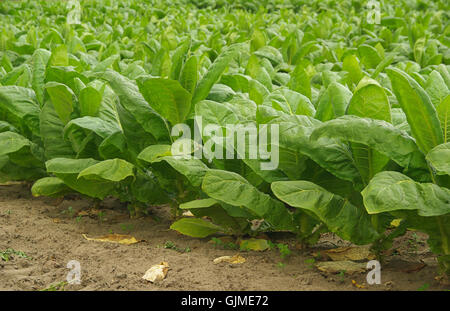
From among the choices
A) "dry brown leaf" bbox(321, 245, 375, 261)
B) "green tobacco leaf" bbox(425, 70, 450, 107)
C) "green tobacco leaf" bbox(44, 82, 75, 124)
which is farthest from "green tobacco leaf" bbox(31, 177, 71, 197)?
"green tobacco leaf" bbox(425, 70, 450, 107)

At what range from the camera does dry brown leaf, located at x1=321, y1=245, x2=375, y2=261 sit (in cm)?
281

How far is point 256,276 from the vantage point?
2.60m

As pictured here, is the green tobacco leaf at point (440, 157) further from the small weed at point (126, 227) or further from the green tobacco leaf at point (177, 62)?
the small weed at point (126, 227)

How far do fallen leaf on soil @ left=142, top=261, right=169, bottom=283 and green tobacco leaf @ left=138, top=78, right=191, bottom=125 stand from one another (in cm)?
84

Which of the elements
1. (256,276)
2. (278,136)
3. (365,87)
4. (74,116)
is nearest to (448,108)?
(365,87)

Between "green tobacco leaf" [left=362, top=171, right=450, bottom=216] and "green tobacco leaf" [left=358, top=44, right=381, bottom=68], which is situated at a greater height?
"green tobacco leaf" [left=358, top=44, right=381, bottom=68]

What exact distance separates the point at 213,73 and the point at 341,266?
1.20m

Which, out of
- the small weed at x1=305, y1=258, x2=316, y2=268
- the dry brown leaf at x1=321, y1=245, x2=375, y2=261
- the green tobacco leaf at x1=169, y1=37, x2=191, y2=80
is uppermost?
the green tobacco leaf at x1=169, y1=37, x2=191, y2=80

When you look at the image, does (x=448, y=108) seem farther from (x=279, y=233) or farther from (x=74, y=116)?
(x=74, y=116)

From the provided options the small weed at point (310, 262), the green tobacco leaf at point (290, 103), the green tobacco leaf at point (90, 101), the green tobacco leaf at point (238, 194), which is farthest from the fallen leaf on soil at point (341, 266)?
the green tobacco leaf at point (90, 101)

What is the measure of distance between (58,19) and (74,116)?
5446 millimetres

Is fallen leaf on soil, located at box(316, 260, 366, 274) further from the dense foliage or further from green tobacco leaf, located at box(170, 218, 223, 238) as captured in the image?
green tobacco leaf, located at box(170, 218, 223, 238)

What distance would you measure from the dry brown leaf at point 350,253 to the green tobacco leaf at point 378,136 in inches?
21.6

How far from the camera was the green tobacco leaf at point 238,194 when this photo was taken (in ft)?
8.64
